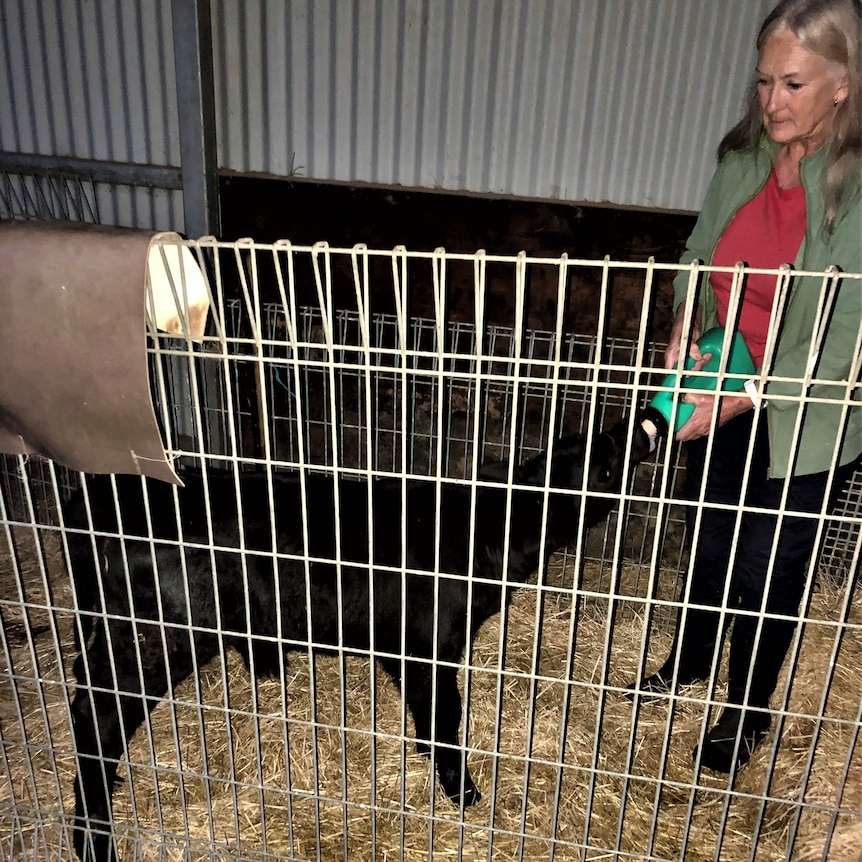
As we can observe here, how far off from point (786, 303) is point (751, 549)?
68 cm

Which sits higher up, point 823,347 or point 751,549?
point 823,347

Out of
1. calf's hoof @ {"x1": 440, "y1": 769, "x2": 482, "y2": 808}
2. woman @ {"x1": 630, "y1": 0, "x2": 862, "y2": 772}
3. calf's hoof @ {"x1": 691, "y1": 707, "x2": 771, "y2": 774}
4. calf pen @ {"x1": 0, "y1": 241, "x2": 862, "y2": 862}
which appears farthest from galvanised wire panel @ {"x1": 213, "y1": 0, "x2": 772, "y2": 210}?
calf's hoof @ {"x1": 440, "y1": 769, "x2": 482, "y2": 808}

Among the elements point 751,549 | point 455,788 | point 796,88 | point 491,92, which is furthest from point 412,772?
point 491,92

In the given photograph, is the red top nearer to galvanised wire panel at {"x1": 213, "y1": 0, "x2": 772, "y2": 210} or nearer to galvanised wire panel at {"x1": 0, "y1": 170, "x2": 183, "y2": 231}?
galvanised wire panel at {"x1": 213, "y1": 0, "x2": 772, "y2": 210}

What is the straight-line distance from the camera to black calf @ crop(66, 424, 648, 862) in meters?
1.94

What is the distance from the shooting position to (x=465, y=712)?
81.6 inches

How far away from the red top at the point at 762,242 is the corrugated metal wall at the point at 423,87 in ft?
4.42

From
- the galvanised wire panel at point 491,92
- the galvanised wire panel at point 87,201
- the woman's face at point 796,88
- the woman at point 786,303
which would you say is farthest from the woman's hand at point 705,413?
the galvanised wire panel at point 87,201

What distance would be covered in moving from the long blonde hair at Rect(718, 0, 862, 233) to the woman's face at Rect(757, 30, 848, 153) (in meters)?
0.02

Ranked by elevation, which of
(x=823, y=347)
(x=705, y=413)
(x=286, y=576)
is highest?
(x=823, y=347)

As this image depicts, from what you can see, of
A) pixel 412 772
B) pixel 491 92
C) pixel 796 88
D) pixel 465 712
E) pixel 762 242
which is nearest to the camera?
pixel 796 88

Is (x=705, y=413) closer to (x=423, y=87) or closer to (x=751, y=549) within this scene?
(x=751, y=549)

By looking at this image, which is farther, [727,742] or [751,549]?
[727,742]

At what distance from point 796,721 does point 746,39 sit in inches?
97.9
